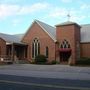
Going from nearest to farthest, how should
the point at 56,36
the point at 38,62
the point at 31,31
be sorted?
the point at 38,62
the point at 56,36
the point at 31,31

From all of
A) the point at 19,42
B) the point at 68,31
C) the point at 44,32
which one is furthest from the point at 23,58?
the point at 68,31

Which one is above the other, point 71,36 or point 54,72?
point 71,36

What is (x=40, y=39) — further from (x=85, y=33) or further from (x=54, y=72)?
(x=54, y=72)

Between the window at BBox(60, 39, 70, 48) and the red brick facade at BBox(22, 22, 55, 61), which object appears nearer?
the window at BBox(60, 39, 70, 48)

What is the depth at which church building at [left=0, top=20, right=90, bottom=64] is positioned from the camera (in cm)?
4344

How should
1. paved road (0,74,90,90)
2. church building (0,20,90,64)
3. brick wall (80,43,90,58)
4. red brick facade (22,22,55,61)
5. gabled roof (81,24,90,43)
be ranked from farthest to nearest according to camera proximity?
gabled roof (81,24,90,43), red brick facade (22,22,55,61), brick wall (80,43,90,58), church building (0,20,90,64), paved road (0,74,90,90)

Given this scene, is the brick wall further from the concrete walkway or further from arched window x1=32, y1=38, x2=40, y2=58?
the concrete walkway

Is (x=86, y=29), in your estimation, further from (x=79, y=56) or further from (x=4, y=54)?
(x=4, y=54)

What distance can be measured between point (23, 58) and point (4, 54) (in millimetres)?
3922

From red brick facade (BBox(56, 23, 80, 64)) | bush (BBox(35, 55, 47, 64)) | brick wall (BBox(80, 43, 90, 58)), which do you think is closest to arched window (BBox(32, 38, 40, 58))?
bush (BBox(35, 55, 47, 64))

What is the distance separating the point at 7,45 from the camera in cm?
4666

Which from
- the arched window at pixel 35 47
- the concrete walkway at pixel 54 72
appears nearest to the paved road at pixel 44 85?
the concrete walkway at pixel 54 72

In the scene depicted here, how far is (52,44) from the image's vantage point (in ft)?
147

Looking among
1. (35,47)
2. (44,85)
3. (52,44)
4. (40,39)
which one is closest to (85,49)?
(52,44)
